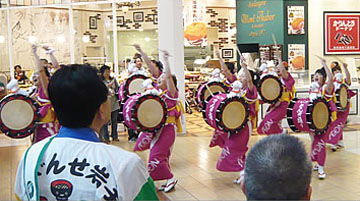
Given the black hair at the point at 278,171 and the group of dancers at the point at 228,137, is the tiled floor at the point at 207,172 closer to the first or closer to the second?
the group of dancers at the point at 228,137

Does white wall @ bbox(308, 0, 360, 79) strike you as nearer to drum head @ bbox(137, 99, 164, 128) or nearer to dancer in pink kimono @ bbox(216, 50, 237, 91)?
dancer in pink kimono @ bbox(216, 50, 237, 91)

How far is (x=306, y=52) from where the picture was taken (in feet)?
37.0

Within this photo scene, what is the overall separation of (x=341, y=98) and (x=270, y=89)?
3.59 ft

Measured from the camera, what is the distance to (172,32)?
8.40 meters

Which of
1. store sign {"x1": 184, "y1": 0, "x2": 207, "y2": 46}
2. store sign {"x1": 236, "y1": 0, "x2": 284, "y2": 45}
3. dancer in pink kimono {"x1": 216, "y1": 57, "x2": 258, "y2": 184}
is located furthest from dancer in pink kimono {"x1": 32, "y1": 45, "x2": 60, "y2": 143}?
store sign {"x1": 236, "y1": 0, "x2": 284, "y2": 45}

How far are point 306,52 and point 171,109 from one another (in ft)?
23.2

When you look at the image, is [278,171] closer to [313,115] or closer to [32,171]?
[32,171]

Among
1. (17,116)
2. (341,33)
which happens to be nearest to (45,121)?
(17,116)

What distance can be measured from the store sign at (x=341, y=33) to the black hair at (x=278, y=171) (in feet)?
35.8

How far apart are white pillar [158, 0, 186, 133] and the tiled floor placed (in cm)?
143

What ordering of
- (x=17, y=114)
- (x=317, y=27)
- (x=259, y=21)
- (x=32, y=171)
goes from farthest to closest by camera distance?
(x=259, y=21)
(x=317, y=27)
(x=17, y=114)
(x=32, y=171)

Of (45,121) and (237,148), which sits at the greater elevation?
(45,121)

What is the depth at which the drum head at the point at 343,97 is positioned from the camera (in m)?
6.47

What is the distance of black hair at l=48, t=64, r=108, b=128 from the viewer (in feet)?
5.00
